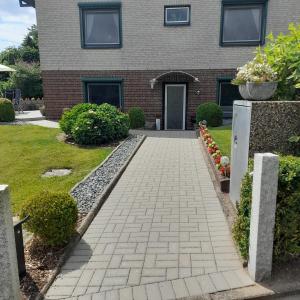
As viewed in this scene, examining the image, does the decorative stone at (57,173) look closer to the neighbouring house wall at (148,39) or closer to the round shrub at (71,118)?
the round shrub at (71,118)

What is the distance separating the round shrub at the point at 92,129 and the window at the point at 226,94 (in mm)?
7470

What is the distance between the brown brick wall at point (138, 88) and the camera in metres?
16.2

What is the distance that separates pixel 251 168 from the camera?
12.7ft

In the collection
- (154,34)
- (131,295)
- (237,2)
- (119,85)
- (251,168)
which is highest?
(237,2)

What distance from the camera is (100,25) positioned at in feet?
53.4

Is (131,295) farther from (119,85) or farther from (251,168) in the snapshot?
(119,85)

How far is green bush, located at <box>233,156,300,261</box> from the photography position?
340 cm

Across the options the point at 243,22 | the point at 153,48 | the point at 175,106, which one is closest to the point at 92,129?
the point at 175,106

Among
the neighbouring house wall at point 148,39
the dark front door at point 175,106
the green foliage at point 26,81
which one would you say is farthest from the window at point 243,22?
the green foliage at point 26,81

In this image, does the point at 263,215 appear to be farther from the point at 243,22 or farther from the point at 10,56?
the point at 10,56

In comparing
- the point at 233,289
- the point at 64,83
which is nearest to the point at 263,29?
the point at 64,83

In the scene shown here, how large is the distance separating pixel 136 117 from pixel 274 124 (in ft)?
37.7

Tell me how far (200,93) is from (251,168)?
13.0m

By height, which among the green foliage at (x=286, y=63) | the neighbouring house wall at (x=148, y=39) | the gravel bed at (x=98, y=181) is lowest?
the gravel bed at (x=98, y=181)
